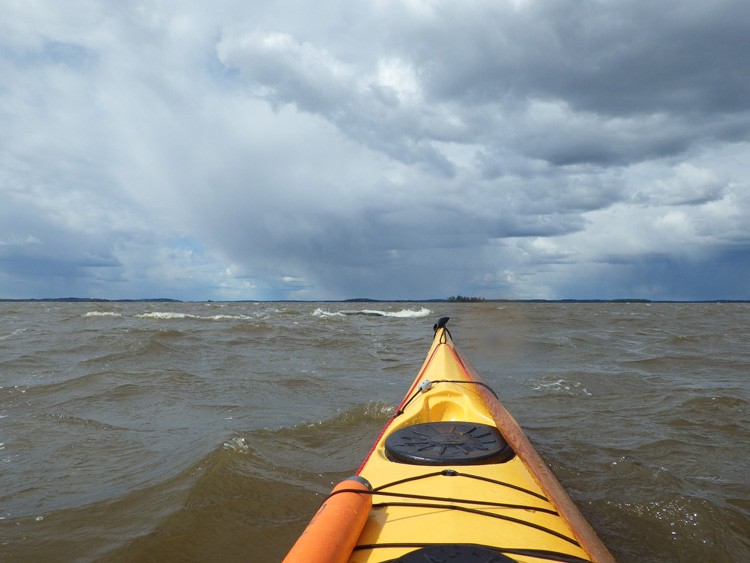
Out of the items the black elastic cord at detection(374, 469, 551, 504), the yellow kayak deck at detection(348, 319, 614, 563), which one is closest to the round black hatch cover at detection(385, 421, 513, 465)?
the yellow kayak deck at detection(348, 319, 614, 563)

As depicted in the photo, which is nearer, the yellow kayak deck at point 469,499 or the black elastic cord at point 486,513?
the yellow kayak deck at point 469,499

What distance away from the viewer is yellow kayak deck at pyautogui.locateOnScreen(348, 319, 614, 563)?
1974mm

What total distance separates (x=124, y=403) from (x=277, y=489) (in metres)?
3.66

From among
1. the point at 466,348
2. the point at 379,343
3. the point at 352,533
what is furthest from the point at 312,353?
the point at 352,533

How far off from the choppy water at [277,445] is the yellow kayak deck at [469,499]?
2.87 feet

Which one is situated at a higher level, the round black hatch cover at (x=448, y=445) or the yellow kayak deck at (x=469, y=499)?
the round black hatch cover at (x=448, y=445)

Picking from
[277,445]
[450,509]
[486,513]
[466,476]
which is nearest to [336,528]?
[450,509]

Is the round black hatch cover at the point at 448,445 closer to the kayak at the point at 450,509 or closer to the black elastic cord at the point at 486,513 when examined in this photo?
the kayak at the point at 450,509

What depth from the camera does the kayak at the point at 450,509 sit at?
1827 millimetres

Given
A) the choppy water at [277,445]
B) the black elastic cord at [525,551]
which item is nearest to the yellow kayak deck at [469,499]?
the black elastic cord at [525,551]

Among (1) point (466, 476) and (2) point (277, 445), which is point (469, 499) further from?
(2) point (277, 445)

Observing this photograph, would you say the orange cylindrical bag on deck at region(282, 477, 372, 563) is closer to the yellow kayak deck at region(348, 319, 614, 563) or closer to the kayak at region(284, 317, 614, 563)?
the kayak at region(284, 317, 614, 563)

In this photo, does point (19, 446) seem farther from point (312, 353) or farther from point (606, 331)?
point (606, 331)

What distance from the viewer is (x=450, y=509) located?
88.0 inches
